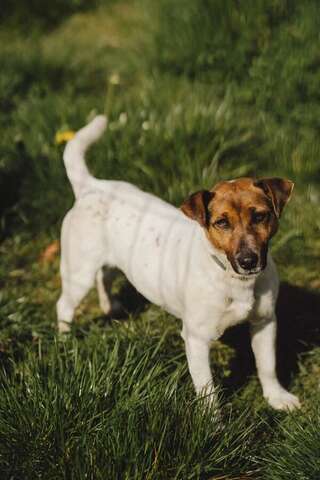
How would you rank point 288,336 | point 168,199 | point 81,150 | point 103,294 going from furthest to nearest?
point 168,199, point 103,294, point 288,336, point 81,150

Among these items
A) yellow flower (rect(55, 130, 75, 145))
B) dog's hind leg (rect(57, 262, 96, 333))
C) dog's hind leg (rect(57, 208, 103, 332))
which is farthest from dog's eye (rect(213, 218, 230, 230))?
yellow flower (rect(55, 130, 75, 145))

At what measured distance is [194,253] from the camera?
374 cm

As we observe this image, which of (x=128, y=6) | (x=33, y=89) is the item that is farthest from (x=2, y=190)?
(x=128, y=6)

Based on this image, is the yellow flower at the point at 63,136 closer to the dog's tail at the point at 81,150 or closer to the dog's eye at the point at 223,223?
the dog's tail at the point at 81,150

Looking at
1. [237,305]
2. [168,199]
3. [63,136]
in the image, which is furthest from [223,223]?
[63,136]

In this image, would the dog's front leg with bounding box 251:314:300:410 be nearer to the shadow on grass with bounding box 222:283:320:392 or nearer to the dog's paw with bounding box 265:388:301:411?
the dog's paw with bounding box 265:388:301:411

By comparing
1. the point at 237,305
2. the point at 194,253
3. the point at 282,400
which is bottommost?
the point at 282,400

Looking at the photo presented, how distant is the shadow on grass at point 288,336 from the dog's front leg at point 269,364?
0.86ft

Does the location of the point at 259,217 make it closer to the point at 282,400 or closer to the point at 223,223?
the point at 223,223

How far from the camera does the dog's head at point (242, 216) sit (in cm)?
334

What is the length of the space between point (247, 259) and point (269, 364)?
1007 millimetres

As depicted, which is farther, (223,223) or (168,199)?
(168,199)

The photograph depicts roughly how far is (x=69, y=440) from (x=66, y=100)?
4.20m

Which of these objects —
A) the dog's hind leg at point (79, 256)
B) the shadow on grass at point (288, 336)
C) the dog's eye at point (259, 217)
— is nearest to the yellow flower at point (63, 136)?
the dog's hind leg at point (79, 256)
